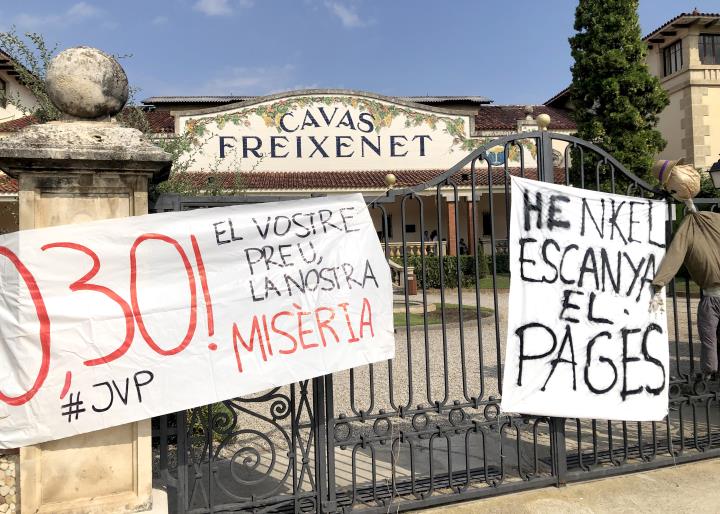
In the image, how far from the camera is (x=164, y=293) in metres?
2.71

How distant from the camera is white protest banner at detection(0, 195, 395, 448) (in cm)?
249

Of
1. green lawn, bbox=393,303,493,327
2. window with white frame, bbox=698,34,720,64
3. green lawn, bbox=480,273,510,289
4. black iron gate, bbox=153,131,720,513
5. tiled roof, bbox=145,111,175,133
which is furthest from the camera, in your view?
window with white frame, bbox=698,34,720,64

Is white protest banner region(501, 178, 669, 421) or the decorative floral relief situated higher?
the decorative floral relief

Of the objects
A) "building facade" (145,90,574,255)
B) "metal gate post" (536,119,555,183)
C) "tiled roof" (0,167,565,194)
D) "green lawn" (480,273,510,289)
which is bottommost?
"green lawn" (480,273,510,289)

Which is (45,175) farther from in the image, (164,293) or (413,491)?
(413,491)

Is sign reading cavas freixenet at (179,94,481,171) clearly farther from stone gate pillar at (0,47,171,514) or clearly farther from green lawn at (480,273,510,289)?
stone gate pillar at (0,47,171,514)

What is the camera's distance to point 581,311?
365 cm

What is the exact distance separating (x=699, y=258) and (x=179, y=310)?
11.2 feet

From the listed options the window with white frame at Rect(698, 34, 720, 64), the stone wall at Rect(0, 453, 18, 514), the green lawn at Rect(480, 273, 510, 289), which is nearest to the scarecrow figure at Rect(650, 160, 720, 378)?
the stone wall at Rect(0, 453, 18, 514)

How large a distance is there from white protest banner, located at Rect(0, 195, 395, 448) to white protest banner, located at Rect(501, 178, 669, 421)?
100 cm

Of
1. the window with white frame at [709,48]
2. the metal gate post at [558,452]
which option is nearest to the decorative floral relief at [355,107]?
the window with white frame at [709,48]

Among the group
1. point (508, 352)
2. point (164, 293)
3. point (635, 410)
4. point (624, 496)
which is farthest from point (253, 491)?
point (635, 410)

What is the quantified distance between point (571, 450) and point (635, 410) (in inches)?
31.7

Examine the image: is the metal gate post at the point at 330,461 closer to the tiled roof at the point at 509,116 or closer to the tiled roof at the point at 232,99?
the tiled roof at the point at 509,116
